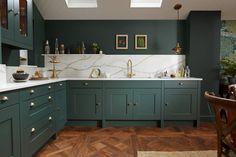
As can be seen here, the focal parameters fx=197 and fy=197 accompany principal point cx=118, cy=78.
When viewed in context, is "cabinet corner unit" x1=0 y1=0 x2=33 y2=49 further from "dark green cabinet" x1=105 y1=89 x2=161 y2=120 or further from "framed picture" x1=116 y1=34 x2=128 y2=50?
"framed picture" x1=116 y1=34 x2=128 y2=50

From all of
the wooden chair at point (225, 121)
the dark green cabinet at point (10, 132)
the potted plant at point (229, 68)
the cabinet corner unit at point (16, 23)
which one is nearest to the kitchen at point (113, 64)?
the cabinet corner unit at point (16, 23)

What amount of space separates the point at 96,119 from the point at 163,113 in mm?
Result: 1142

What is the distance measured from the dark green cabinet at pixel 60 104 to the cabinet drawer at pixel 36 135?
264mm

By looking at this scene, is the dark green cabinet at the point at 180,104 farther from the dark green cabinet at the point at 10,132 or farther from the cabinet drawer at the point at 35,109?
the dark green cabinet at the point at 10,132

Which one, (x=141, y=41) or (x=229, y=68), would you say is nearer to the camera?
(x=229, y=68)

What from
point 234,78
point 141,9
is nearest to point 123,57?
point 141,9

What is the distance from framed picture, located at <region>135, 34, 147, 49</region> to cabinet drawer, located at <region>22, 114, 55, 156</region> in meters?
2.14

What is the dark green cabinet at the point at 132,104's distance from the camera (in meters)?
3.32

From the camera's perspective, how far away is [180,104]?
3336mm

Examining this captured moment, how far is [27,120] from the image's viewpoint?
1.90 m

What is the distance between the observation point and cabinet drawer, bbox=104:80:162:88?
130 inches

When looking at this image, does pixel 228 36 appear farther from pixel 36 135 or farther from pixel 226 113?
pixel 36 135

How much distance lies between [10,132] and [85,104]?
1792 millimetres

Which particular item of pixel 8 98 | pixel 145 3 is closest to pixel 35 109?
pixel 8 98
